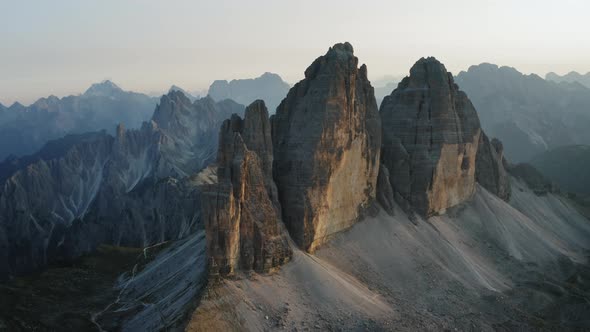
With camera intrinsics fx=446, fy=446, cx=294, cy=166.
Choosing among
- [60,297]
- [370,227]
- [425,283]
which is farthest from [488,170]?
[60,297]

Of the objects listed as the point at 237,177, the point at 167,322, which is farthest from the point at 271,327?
the point at 237,177

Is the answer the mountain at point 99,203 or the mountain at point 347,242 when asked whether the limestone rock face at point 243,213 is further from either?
the mountain at point 99,203

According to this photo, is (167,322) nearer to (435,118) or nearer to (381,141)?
(381,141)

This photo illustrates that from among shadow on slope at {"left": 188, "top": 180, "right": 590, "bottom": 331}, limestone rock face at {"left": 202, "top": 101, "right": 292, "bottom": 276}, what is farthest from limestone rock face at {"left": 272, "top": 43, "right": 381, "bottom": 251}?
shadow on slope at {"left": 188, "top": 180, "right": 590, "bottom": 331}

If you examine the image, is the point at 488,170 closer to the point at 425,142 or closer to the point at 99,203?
the point at 425,142

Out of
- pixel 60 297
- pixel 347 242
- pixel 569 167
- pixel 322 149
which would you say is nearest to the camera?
pixel 322 149

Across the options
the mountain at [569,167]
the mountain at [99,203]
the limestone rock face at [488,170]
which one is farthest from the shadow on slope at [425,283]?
the mountain at [569,167]

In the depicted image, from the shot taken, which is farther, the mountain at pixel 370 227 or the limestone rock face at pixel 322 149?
the limestone rock face at pixel 322 149
